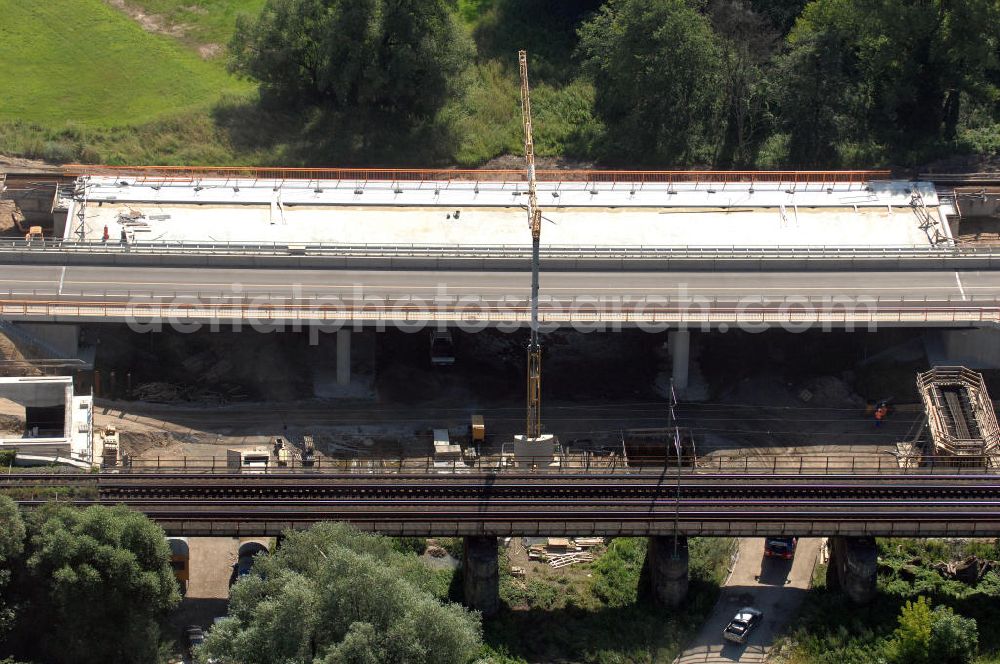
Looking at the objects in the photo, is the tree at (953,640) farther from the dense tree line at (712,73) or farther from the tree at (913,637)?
the dense tree line at (712,73)

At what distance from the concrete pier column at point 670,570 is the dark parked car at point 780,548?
5657mm

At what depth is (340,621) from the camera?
Answer: 79.9 metres

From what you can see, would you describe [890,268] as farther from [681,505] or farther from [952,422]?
[681,505]

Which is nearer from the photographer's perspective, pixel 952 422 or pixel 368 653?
pixel 368 653

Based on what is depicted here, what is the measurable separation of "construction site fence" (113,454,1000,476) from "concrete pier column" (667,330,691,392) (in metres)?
6.85

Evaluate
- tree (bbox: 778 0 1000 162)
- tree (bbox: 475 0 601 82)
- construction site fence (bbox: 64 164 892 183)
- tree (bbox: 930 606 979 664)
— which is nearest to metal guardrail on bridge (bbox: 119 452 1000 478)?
tree (bbox: 930 606 979 664)

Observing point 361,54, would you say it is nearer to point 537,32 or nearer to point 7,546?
point 537,32

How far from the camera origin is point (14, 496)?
89938 mm

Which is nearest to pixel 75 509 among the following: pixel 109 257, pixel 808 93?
pixel 109 257

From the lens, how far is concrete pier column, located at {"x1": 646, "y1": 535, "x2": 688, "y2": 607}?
294 feet

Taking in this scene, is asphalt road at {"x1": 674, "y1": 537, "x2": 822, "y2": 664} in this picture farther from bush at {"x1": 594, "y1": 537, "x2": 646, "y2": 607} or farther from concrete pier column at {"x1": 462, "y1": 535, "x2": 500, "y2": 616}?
concrete pier column at {"x1": 462, "y1": 535, "x2": 500, "y2": 616}

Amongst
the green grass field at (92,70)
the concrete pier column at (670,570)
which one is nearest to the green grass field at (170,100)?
the green grass field at (92,70)

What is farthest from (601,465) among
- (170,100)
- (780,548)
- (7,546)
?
(170,100)

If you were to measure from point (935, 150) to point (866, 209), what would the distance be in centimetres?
1374
